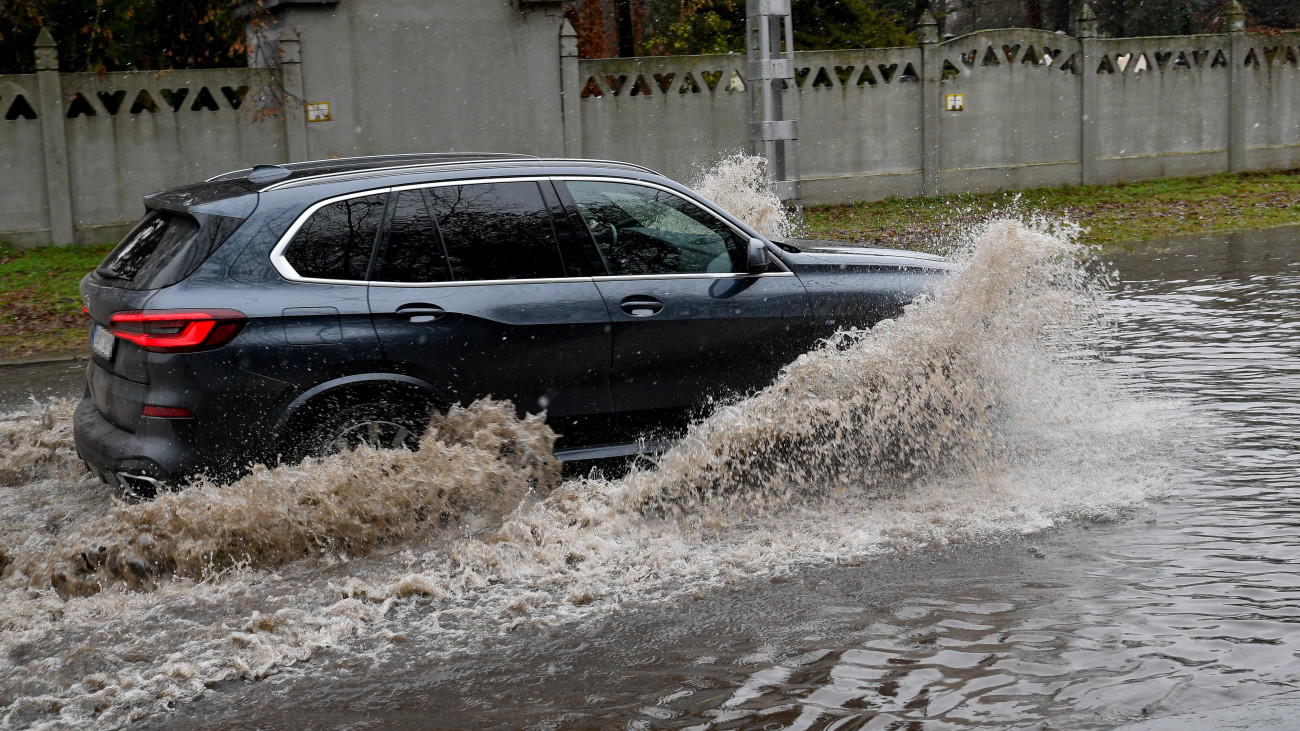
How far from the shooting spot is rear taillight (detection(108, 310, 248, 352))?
5328 mm

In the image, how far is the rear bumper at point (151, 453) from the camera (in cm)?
538

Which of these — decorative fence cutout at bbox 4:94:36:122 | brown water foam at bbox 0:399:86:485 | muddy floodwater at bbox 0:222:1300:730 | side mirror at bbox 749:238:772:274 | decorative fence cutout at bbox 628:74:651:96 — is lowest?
muddy floodwater at bbox 0:222:1300:730

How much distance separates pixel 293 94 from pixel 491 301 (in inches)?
513

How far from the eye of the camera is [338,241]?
18.8 feet

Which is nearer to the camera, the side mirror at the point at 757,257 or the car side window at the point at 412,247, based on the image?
the car side window at the point at 412,247

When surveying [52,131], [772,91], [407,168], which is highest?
[52,131]

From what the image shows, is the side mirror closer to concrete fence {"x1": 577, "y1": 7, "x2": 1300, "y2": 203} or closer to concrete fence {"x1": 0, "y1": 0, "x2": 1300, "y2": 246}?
concrete fence {"x1": 0, "y1": 0, "x2": 1300, "y2": 246}

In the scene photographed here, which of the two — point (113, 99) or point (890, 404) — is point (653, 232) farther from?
point (113, 99)

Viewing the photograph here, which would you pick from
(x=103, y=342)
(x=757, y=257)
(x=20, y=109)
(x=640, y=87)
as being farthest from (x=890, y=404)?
(x=20, y=109)

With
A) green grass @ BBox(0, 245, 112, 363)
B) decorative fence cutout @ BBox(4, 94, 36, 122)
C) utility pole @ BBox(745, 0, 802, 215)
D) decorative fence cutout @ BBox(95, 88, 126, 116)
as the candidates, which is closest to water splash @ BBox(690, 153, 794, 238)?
utility pole @ BBox(745, 0, 802, 215)

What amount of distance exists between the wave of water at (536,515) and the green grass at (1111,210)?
910 cm

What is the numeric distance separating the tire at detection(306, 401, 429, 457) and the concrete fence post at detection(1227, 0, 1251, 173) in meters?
22.1

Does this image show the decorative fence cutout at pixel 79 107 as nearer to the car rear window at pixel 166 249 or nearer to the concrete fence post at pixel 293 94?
the concrete fence post at pixel 293 94

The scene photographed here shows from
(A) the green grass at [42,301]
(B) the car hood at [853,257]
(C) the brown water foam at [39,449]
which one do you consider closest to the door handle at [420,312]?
(B) the car hood at [853,257]
